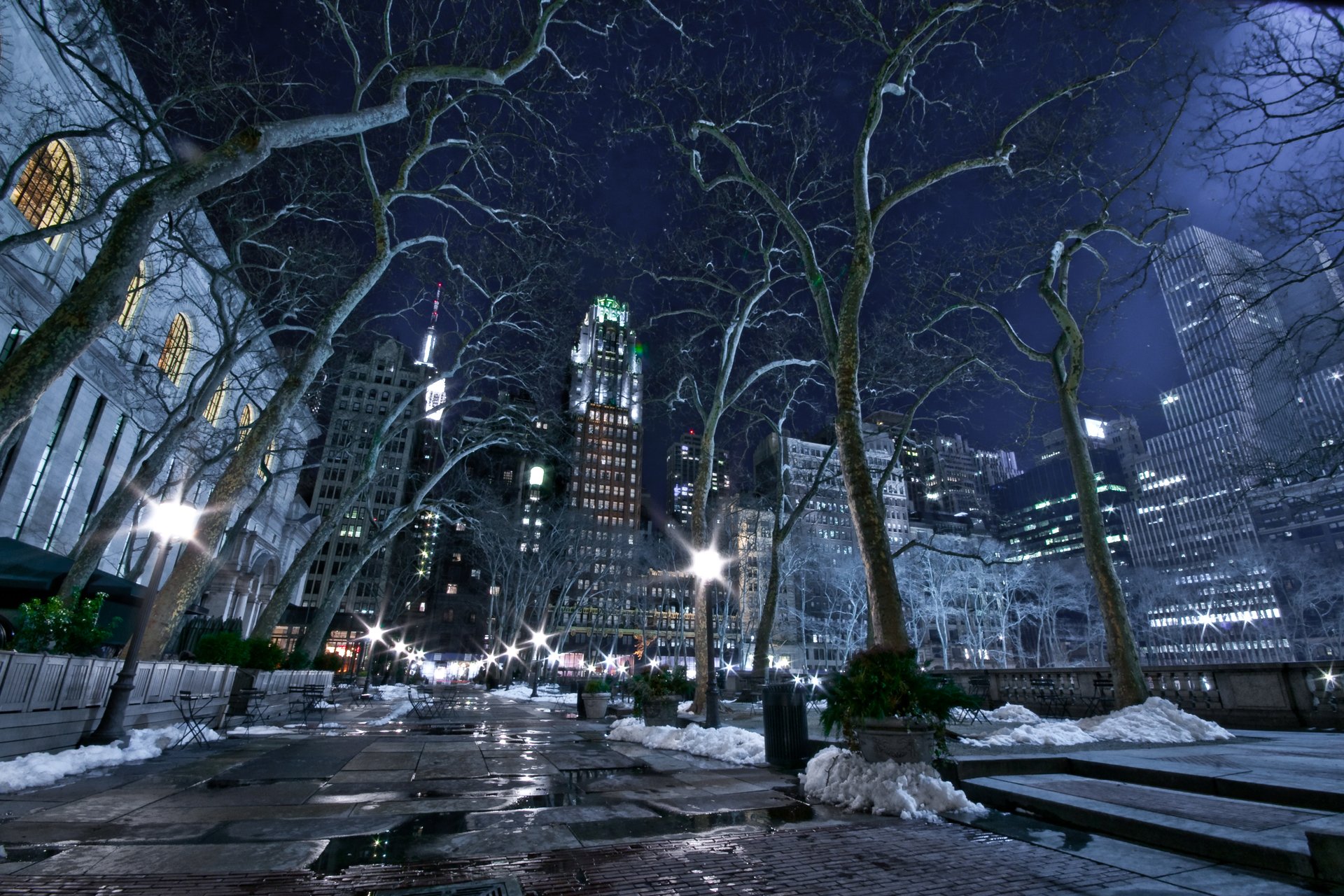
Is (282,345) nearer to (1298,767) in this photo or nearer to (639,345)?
(639,345)

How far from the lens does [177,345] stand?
2906cm

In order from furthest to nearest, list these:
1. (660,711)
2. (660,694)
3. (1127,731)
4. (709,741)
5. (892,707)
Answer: (660,694) → (660,711) → (709,741) → (1127,731) → (892,707)

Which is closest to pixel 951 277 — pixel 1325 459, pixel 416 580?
pixel 1325 459

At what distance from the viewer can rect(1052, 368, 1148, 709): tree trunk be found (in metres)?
12.9

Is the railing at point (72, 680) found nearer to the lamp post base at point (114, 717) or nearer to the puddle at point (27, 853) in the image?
the lamp post base at point (114, 717)

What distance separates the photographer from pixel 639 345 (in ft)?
94.9

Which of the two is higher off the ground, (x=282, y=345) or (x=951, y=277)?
(x=282, y=345)

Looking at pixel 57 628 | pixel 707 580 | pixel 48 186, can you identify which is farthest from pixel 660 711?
pixel 48 186

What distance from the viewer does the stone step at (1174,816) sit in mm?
4371

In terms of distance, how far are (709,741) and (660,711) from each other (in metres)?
3.81

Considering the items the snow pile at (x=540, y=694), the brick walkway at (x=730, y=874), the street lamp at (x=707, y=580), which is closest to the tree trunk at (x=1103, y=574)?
the street lamp at (x=707, y=580)

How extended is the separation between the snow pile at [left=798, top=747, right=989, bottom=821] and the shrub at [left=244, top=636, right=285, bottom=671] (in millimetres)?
17535

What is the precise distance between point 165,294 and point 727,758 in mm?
31715

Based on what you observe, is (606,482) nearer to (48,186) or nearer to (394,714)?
(394,714)
